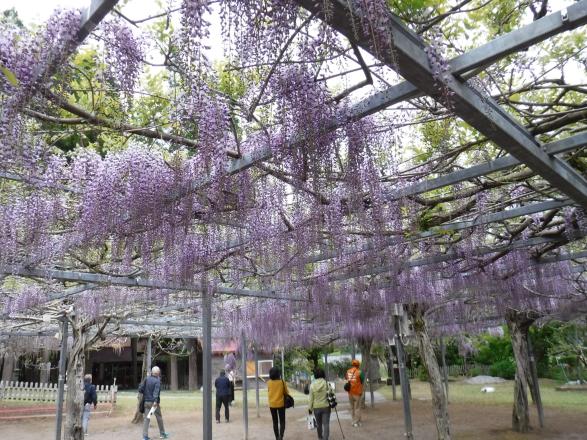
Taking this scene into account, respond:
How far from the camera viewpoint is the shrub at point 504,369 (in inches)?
747

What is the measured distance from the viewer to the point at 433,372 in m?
6.43

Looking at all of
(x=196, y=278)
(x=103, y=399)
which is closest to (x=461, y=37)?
(x=196, y=278)

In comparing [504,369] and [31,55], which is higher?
[31,55]

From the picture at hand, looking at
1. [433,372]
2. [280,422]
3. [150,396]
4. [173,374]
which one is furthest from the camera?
[173,374]

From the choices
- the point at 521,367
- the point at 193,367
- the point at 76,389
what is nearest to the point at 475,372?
the point at 193,367

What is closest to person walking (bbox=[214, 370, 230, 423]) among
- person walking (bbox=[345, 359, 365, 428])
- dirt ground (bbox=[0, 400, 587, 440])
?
dirt ground (bbox=[0, 400, 587, 440])

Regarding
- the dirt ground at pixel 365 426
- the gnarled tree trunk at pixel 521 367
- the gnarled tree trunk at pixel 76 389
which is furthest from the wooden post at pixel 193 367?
the gnarled tree trunk at pixel 521 367

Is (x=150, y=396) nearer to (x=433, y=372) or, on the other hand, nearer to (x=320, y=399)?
(x=320, y=399)

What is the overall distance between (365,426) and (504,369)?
483 inches

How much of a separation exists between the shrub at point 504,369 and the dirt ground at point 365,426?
801 centimetres

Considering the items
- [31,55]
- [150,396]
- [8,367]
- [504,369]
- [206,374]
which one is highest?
[31,55]

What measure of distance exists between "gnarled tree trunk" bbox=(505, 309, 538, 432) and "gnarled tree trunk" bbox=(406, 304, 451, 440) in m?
1.90

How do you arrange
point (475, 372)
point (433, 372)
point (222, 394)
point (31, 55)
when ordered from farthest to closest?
point (475, 372)
point (222, 394)
point (433, 372)
point (31, 55)

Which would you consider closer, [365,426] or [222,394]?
[365,426]
